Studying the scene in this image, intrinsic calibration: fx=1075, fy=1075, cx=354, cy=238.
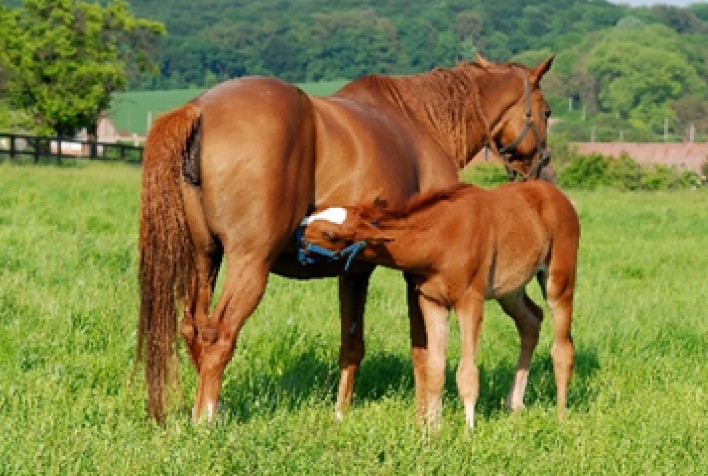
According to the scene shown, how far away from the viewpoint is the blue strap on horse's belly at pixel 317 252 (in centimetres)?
525

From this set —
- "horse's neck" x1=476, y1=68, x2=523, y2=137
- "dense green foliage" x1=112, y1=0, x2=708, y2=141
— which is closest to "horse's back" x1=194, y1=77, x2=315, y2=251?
"horse's neck" x1=476, y1=68, x2=523, y2=137

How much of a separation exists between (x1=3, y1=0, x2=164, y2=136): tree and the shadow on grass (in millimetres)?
41329

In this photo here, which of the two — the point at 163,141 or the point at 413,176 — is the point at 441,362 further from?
the point at 163,141

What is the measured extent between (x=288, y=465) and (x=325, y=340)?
2.98 meters

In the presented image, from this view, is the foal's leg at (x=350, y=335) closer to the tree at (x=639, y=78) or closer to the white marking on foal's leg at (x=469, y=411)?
the white marking on foal's leg at (x=469, y=411)

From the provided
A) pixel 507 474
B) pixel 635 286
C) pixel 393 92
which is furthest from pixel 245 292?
pixel 635 286

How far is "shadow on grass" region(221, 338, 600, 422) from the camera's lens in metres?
6.00

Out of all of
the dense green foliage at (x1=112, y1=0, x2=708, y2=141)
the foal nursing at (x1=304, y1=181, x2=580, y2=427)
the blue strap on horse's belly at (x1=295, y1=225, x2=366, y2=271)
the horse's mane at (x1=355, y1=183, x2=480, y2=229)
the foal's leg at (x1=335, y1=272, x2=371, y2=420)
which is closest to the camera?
the blue strap on horse's belly at (x1=295, y1=225, x2=366, y2=271)

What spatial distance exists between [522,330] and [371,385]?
3.39ft

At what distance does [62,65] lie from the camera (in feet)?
153

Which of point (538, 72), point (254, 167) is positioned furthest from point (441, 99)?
point (254, 167)

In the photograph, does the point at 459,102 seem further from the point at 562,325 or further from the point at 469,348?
the point at 469,348

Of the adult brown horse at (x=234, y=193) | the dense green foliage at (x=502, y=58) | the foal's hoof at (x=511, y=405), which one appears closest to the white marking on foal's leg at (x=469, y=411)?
the foal's hoof at (x=511, y=405)

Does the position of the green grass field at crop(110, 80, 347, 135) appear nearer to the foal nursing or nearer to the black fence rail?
the black fence rail
